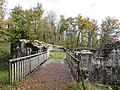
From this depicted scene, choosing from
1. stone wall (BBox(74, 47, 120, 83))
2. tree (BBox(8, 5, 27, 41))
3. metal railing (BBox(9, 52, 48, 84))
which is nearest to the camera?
metal railing (BBox(9, 52, 48, 84))

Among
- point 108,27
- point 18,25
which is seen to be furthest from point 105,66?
point 108,27

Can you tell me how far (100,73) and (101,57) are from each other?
49.2 inches

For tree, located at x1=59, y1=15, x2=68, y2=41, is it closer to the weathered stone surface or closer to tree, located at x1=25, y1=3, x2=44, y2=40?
tree, located at x1=25, y1=3, x2=44, y2=40

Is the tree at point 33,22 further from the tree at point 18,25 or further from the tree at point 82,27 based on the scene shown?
the tree at point 82,27

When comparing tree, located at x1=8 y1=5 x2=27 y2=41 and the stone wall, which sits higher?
tree, located at x1=8 y1=5 x2=27 y2=41

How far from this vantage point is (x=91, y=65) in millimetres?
14305

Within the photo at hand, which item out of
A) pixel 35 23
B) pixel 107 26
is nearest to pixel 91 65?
pixel 35 23

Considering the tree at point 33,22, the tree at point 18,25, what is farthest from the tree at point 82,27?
the tree at point 18,25

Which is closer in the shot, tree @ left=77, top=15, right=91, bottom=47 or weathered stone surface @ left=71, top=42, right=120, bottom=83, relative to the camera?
weathered stone surface @ left=71, top=42, right=120, bottom=83

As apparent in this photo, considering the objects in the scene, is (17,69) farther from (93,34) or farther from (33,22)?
(93,34)

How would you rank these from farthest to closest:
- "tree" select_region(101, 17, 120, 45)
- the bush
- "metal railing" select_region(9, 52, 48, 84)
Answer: "tree" select_region(101, 17, 120, 45) → the bush → "metal railing" select_region(9, 52, 48, 84)

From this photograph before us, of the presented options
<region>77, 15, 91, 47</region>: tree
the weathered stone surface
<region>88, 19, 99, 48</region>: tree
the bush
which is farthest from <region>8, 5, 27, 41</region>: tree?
the weathered stone surface

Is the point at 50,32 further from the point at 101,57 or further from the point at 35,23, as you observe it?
the point at 101,57

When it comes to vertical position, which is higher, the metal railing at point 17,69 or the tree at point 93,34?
the tree at point 93,34
